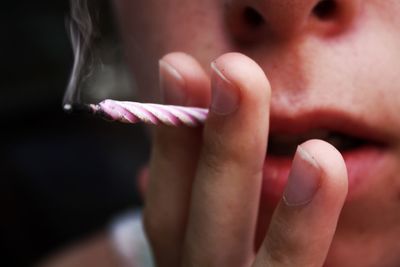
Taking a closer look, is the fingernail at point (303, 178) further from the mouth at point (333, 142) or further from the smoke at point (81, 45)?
the smoke at point (81, 45)

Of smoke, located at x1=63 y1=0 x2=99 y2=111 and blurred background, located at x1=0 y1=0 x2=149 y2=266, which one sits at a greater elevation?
smoke, located at x1=63 y1=0 x2=99 y2=111

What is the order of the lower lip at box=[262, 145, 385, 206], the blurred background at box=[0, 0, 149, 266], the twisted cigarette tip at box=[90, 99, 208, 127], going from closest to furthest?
the twisted cigarette tip at box=[90, 99, 208, 127]
the lower lip at box=[262, 145, 385, 206]
the blurred background at box=[0, 0, 149, 266]

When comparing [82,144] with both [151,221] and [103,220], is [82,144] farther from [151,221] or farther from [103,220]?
[151,221]

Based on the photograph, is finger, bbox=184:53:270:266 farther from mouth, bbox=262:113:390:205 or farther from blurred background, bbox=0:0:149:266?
blurred background, bbox=0:0:149:266

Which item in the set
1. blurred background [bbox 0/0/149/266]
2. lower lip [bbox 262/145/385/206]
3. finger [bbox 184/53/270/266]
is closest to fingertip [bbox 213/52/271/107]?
finger [bbox 184/53/270/266]

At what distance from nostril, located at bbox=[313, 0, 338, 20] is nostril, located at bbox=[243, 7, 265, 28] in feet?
0.18

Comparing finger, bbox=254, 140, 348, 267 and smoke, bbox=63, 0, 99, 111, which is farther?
smoke, bbox=63, 0, 99, 111

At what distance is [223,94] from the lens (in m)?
0.54

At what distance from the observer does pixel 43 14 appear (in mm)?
2375

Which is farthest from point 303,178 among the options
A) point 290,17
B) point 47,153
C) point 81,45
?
point 47,153

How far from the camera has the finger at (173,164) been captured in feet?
2.07

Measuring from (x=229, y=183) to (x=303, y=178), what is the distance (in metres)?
0.11

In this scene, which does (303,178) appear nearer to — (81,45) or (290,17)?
(290,17)

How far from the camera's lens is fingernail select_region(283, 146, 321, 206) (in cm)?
51
